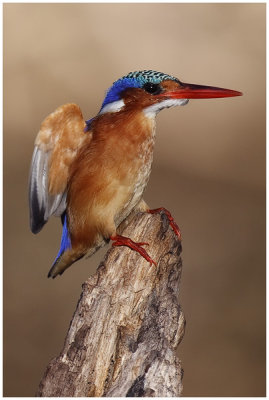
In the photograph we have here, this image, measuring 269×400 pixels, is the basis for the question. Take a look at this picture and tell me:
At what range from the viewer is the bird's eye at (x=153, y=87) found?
2.16 meters

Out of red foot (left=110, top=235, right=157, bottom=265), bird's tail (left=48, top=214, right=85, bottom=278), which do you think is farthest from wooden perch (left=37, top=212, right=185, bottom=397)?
bird's tail (left=48, top=214, right=85, bottom=278)

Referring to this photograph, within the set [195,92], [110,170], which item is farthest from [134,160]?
[195,92]

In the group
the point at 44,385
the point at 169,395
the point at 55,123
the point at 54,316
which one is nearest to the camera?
the point at 169,395

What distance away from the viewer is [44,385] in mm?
1770

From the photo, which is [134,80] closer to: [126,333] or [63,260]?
[63,260]

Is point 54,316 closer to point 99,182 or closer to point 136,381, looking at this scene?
point 99,182

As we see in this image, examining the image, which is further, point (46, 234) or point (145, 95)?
point (46, 234)

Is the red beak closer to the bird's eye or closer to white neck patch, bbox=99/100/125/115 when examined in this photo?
the bird's eye

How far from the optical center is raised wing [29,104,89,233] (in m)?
2.16

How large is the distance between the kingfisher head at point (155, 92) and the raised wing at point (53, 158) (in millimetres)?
112

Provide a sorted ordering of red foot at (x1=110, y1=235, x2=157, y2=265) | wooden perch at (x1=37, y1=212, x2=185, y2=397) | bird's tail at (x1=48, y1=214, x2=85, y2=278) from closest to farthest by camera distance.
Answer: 1. wooden perch at (x1=37, y1=212, x2=185, y2=397)
2. red foot at (x1=110, y1=235, x2=157, y2=265)
3. bird's tail at (x1=48, y1=214, x2=85, y2=278)

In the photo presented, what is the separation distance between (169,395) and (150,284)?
423 millimetres

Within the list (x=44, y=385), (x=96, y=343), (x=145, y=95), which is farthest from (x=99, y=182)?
(x=44, y=385)

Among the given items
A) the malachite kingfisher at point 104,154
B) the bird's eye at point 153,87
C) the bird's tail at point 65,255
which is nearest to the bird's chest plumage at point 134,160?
the malachite kingfisher at point 104,154
